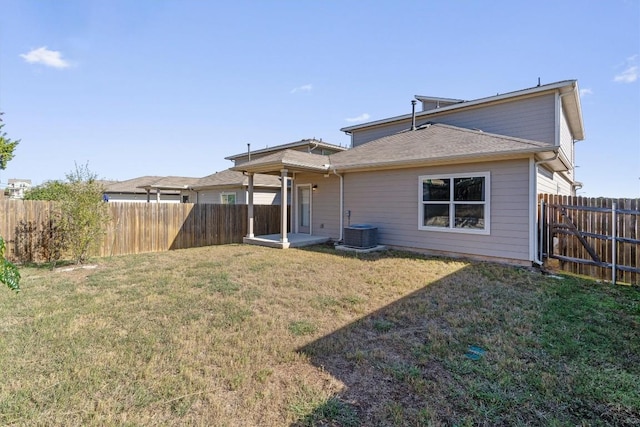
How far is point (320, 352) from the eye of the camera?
3.30m

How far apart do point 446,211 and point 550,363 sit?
5.82 m

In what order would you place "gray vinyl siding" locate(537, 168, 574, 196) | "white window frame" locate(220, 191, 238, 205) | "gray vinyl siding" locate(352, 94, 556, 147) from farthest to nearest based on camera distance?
"white window frame" locate(220, 191, 238, 205), "gray vinyl siding" locate(352, 94, 556, 147), "gray vinyl siding" locate(537, 168, 574, 196)

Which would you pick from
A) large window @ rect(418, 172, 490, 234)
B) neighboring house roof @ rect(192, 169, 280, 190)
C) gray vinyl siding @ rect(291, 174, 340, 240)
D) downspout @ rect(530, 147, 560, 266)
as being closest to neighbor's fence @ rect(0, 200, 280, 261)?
gray vinyl siding @ rect(291, 174, 340, 240)

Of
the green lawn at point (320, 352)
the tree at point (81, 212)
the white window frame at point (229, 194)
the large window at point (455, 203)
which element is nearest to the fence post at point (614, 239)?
the green lawn at point (320, 352)

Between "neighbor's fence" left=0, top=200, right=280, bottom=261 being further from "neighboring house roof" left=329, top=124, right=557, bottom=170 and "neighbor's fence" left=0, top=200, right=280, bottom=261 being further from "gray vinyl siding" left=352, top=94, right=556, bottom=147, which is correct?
"gray vinyl siding" left=352, top=94, right=556, bottom=147

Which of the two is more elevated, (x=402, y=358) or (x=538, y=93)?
(x=538, y=93)

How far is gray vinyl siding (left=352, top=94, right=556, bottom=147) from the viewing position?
33.2 feet

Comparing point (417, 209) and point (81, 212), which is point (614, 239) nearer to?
point (417, 209)

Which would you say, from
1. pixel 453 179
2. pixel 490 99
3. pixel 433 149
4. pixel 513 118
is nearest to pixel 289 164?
pixel 433 149

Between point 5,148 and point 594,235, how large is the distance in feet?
82.9

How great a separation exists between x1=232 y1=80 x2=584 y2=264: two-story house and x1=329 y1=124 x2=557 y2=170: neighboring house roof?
3 cm

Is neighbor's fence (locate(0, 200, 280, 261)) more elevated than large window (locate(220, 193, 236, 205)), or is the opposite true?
large window (locate(220, 193, 236, 205))

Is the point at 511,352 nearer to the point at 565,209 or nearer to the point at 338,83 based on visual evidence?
the point at 565,209

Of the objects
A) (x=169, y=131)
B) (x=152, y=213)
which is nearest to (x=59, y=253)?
(x=152, y=213)
